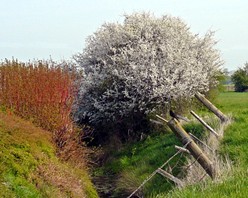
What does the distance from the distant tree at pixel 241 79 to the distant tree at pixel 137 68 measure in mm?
28415

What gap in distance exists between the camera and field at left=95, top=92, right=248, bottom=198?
25.6 feet

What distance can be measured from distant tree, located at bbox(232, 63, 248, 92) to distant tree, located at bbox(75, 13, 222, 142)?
93.2 feet

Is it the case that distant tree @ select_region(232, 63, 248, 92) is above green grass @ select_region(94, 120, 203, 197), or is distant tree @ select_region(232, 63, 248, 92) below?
above

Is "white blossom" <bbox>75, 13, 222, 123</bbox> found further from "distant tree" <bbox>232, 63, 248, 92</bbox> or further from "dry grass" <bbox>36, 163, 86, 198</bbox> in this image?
"distant tree" <bbox>232, 63, 248, 92</bbox>

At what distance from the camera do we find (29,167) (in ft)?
32.6

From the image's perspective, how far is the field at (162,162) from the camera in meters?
7.80

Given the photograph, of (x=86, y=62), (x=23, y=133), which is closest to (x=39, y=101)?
(x=23, y=133)

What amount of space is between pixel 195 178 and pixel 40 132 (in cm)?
387

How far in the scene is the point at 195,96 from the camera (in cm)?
1953

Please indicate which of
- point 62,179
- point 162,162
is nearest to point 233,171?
point 62,179

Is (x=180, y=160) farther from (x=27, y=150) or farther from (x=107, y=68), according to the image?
(x=107, y=68)

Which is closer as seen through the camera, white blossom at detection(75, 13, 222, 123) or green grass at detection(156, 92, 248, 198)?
green grass at detection(156, 92, 248, 198)

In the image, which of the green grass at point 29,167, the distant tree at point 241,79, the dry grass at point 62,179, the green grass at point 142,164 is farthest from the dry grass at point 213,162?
the distant tree at point 241,79

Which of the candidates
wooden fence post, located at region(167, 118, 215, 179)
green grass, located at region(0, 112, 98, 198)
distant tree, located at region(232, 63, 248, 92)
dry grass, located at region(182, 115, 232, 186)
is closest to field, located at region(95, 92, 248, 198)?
dry grass, located at region(182, 115, 232, 186)
